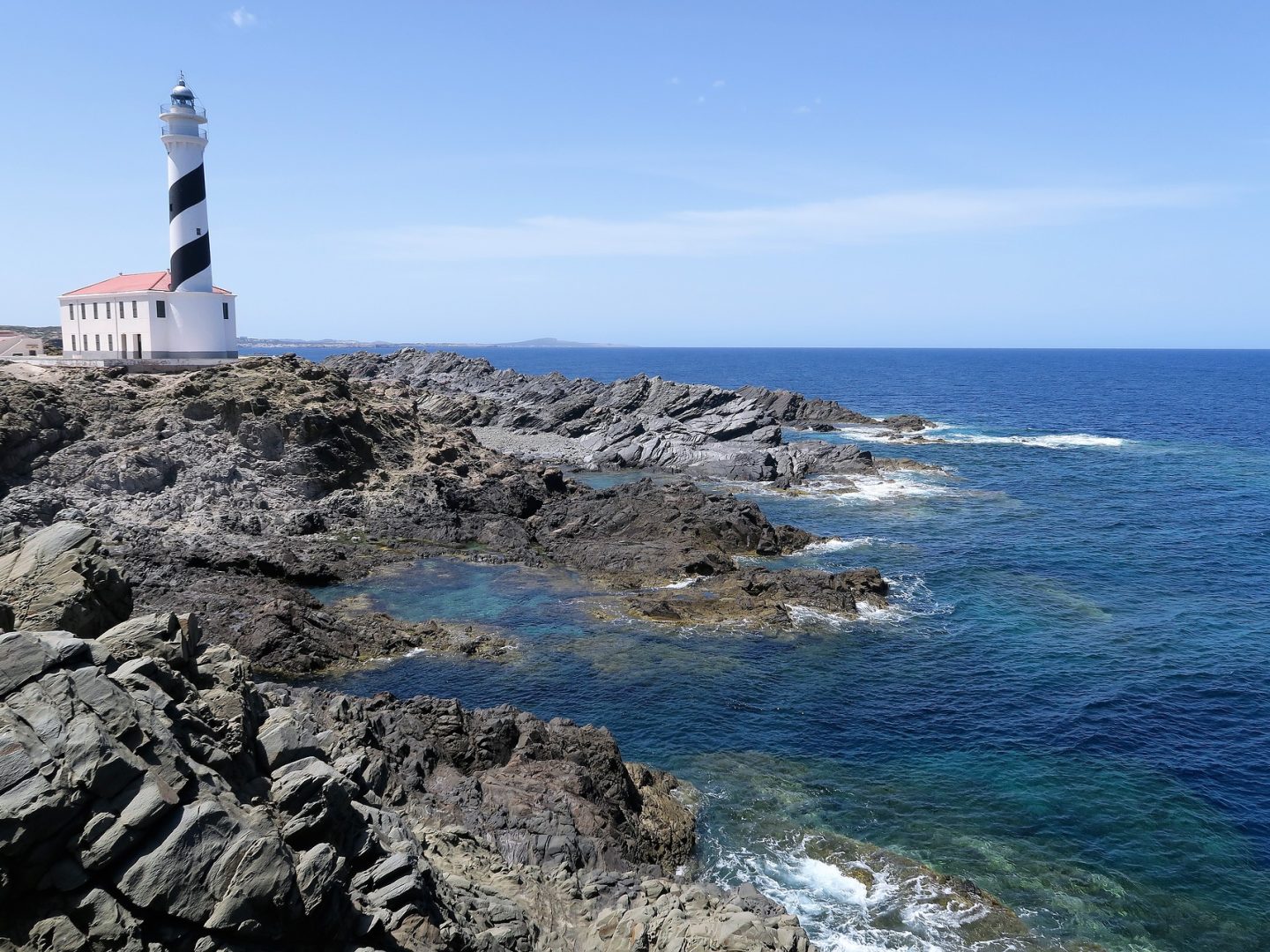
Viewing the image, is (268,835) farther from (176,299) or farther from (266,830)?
(176,299)

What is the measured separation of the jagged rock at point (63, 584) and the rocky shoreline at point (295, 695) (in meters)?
0.06

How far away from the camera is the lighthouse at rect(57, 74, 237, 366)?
55.9 metres

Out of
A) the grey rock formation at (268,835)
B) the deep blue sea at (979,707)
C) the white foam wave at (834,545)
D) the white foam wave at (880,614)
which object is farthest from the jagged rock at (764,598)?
the grey rock formation at (268,835)

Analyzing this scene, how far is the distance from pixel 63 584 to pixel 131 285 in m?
53.9

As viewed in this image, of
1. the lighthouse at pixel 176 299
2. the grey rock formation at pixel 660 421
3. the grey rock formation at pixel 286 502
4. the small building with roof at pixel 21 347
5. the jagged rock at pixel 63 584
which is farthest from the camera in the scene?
the grey rock formation at pixel 660 421

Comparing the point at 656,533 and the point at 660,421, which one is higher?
the point at 660,421

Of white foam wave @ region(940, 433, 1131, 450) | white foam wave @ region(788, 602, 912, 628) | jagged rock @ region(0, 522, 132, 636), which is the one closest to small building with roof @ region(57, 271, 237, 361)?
white foam wave @ region(788, 602, 912, 628)

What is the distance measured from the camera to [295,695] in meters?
24.9

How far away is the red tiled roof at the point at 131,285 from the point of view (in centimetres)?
5844

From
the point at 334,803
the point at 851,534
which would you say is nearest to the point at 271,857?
the point at 334,803

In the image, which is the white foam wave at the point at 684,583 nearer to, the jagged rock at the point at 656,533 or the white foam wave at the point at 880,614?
the jagged rock at the point at 656,533

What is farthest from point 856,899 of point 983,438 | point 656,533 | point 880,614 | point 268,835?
point 983,438

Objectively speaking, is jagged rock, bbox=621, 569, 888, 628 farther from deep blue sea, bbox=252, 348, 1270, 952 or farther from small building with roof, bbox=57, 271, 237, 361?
small building with roof, bbox=57, 271, 237, 361

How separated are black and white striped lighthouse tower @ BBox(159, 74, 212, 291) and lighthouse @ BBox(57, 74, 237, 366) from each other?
53mm
